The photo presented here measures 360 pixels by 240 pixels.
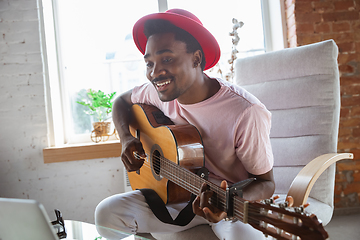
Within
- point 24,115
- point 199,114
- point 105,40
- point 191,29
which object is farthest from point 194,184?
point 105,40

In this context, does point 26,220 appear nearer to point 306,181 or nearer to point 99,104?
point 306,181

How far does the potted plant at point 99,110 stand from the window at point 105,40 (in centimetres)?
12

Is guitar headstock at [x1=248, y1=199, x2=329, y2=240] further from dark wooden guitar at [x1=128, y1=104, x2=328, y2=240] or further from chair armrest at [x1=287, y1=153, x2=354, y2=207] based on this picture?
chair armrest at [x1=287, y1=153, x2=354, y2=207]

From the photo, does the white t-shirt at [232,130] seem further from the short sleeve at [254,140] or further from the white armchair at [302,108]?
the white armchair at [302,108]

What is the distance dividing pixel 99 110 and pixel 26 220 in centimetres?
176

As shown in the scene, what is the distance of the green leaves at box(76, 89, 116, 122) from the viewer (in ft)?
6.83

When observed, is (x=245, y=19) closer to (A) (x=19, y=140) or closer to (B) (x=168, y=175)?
(B) (x=168, y=175)

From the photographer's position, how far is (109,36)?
2293mm

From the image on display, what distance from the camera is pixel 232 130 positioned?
3.46 feet

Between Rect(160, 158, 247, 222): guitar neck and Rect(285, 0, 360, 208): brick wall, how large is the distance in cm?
149

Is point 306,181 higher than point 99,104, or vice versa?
point 99,104

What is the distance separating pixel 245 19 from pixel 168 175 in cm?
178

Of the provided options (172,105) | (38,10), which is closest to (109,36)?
(38,10)

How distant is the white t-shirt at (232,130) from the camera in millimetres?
1022
